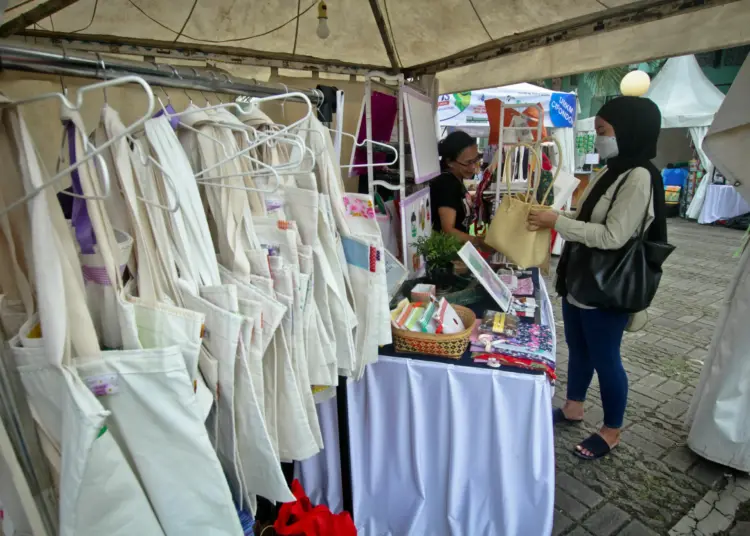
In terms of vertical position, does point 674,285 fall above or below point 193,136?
below

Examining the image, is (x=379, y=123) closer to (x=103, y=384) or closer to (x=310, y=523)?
(x=310, y=523)

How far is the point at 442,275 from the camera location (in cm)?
228

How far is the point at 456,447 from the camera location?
174 centimetres

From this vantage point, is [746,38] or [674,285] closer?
[746,38]

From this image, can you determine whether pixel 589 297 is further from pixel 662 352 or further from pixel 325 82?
pixel 662 352

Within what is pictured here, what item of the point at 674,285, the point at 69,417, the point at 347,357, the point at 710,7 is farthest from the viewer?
the point at 674,285

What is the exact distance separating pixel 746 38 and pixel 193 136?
1.99 m

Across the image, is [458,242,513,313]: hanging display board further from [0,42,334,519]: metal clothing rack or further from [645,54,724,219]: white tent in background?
[645,54,724,219]: white tent in background

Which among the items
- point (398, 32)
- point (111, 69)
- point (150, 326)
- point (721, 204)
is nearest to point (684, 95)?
point (721, 204)

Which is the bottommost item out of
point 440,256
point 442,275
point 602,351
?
point 602,351

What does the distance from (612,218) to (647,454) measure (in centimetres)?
146

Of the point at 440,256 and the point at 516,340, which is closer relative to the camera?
the point at 516,340

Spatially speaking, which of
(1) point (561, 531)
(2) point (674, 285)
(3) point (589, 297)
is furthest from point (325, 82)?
(2) point (674, 285)

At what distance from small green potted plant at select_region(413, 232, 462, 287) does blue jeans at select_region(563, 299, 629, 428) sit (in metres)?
0.67
